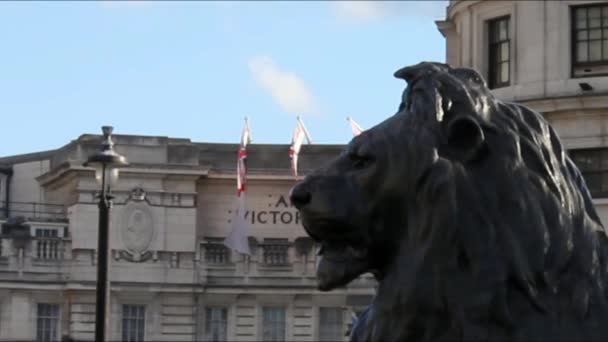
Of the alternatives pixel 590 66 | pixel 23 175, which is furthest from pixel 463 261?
pixel 23 175

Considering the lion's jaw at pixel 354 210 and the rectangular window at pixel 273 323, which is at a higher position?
the lion's jaw at pixel 354 210

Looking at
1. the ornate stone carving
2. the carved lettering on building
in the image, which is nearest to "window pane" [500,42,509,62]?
the ornate stone carving

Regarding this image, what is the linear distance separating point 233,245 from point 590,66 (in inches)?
1407

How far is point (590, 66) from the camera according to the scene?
47.4 m

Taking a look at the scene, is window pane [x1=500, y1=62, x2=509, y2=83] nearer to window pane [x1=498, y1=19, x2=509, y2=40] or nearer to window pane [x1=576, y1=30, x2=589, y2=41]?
window pane [x1=498, y1=19, x2=509, y2=40]

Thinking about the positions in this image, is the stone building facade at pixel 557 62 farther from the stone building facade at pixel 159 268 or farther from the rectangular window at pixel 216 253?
the rectangular window at pixel 216 253

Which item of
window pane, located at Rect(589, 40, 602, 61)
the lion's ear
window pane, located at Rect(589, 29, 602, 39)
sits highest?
window pane, located at Rect(589, 29, 602, 39)

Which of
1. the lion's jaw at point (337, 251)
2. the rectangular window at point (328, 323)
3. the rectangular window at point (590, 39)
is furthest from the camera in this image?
the rectangular window at point (328, 323)

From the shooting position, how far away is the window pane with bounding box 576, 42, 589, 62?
4728cm

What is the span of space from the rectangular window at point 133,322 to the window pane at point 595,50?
37.1m

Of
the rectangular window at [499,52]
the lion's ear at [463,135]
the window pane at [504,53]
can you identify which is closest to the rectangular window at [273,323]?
the rectangular window at [499,52]

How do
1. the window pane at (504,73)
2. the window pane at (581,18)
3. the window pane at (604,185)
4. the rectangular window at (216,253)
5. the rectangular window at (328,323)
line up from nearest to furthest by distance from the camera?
the window pane at (604,185) → the window pane at (581,18) → the window pane at (504,73) → the rectangular window at (216,253) → the rectangular window at (328,323)

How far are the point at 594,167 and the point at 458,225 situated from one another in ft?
144

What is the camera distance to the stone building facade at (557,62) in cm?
4703
